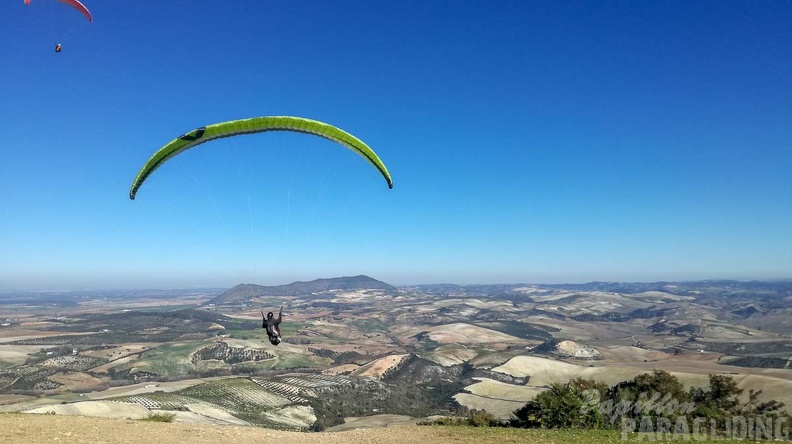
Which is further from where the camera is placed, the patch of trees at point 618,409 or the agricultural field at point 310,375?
the agricultural field at point 310,375

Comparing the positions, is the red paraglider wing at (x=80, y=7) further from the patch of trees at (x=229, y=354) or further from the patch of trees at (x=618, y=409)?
the patch of trees at (x=229, y=354)

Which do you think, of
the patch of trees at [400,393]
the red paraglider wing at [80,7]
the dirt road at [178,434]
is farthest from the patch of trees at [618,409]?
the patch of trees at [400,393]

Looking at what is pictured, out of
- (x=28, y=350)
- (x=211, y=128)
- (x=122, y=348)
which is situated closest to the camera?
(x=211, y=128)

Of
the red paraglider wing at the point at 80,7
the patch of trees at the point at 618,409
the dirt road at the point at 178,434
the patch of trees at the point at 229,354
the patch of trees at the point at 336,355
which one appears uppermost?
the red paraglider wing at the point at 80,7

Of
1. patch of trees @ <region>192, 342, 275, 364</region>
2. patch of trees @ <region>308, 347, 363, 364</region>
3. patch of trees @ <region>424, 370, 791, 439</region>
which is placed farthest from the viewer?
patch of trees @ <region>308, 347, 363, 364</region>

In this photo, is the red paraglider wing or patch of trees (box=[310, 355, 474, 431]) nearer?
the red paraglider wing

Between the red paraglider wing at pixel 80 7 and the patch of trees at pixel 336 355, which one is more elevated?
the red paraglider wing at pixel 80 7

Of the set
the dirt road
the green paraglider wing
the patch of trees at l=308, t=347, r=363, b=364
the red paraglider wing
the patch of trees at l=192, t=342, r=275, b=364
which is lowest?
the patch of trees at l=308, t=347, r=363, b=364

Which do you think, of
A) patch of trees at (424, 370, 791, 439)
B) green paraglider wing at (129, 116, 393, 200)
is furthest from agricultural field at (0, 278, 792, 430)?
green paraglider wing at (129, 116, 393, 200)

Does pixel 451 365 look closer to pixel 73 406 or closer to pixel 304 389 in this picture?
pixel 304 389

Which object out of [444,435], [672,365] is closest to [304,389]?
[444,435]

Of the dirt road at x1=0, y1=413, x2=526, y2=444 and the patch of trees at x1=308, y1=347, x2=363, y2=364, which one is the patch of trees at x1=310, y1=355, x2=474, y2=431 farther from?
the dirt road at x1=0, y1=413, x2=526, y2=444
